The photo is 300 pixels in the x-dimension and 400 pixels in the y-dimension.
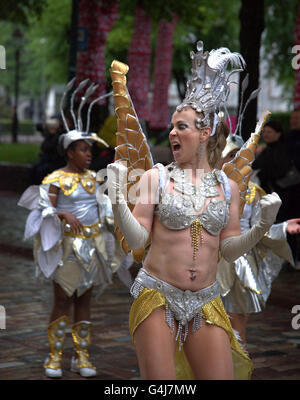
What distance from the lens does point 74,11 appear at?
13.3 meters

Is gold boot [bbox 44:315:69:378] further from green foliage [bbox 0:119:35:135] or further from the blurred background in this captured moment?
green foliage [bbox 0:119:35:135]

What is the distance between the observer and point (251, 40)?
10.7 metres

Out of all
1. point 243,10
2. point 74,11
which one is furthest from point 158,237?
point 74,11

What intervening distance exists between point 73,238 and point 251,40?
17.9ft

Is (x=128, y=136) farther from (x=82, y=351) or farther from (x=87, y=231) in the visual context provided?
(x=82, y=351)

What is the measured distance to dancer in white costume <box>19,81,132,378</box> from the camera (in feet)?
20.1

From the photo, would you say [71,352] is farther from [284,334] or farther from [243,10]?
[243,10]

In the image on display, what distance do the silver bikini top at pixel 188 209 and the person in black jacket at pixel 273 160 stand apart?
5.97m

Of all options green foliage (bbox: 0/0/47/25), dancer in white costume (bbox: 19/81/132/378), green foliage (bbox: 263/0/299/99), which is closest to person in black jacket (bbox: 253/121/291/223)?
dancer in white costume (bbox: 19/81/132/378)

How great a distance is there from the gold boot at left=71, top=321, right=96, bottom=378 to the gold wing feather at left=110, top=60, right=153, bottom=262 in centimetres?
197

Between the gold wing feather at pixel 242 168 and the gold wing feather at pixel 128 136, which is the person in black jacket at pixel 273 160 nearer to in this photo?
the gold wing feather at pixel 242 168

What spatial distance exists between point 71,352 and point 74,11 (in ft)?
26.2

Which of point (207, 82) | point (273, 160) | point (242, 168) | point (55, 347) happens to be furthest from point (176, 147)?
point (273, 160)

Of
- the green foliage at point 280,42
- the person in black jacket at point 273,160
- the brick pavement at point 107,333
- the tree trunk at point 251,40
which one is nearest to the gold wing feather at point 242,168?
the brick pavement at point 107,333
